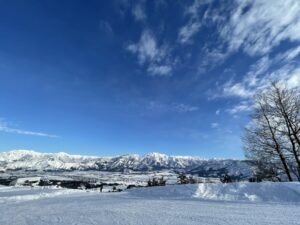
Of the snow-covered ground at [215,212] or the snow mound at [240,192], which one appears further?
the snow mound at [240,192]

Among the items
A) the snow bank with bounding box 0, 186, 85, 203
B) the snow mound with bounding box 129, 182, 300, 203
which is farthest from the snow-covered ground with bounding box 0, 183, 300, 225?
the snow bank with bounding box 0, 186, 85, 203

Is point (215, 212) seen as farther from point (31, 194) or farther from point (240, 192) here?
point (31, 194)

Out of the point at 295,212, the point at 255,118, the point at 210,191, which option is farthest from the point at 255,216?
the point at 255,118

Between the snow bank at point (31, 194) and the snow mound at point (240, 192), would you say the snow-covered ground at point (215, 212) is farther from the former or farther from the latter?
the snow bank at point (31, 194)

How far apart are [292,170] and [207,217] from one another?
1848 cm

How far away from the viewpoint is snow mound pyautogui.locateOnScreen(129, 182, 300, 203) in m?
11.3

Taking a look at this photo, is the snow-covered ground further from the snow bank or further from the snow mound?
the snow bank

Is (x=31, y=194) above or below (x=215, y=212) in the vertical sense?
above

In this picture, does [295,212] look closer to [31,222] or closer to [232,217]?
[232,217]

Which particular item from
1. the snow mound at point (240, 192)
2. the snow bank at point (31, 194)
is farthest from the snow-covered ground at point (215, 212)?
the snow bank at point (31, 194)

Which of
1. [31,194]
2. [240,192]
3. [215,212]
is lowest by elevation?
[215,212]

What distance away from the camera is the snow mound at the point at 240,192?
1134 cm

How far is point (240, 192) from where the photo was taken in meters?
12.4

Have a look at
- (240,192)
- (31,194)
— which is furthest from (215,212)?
(31,194)
